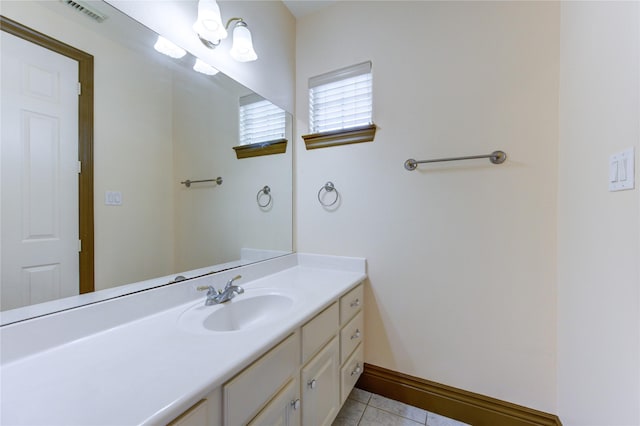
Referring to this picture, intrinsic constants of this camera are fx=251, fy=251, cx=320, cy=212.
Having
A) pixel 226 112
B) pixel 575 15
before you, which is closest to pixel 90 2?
pixel 226 112

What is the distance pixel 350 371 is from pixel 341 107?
160 cm

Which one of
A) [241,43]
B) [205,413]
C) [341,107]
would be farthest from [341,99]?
[205,413]

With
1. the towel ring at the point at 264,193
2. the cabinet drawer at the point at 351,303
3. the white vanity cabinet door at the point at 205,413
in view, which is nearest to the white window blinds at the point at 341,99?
the towel ring at the point at 264,193

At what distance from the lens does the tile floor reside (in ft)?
4.41

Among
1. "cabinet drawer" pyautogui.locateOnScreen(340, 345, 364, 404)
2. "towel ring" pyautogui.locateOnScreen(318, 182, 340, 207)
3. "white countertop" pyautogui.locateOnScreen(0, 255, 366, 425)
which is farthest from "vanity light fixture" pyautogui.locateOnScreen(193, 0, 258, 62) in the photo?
"cabinet drawer" pyautogui.locateOnScreen(340, 345, 364, 404)

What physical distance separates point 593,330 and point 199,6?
2039mm

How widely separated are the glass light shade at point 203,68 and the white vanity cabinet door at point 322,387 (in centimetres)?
140

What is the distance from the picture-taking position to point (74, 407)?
0.48m

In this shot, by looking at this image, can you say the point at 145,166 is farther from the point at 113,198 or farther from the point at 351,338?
the point at 351,338

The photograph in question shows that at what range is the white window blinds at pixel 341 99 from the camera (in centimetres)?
161

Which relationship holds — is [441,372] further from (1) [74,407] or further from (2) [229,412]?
(1) [74,407]

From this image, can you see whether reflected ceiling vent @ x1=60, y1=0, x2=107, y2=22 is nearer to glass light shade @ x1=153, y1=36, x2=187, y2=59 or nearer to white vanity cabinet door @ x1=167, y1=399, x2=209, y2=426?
glass light shade @ x1=153, y1=36, x2=187, y2=59

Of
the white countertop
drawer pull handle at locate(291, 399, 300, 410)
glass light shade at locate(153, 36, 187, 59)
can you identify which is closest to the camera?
the white countertop

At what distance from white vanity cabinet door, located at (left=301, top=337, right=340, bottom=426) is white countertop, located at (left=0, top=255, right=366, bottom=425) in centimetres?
26
